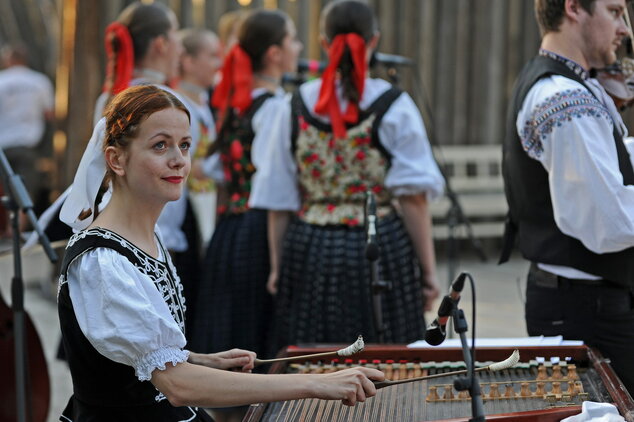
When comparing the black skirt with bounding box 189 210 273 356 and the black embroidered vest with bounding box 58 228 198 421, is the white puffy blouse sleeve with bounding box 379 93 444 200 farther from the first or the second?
the black embroidered vest with bounding box 58 228 198 421

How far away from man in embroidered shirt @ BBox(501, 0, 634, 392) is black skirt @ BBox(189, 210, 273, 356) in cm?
153

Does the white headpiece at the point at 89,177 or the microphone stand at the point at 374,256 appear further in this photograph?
the microphone stand at the point at 374,256

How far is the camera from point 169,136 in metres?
1.90

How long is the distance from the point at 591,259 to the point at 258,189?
1.54m

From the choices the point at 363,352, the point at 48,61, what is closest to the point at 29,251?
the point at 363,352

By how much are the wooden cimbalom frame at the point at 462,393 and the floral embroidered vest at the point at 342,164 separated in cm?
124

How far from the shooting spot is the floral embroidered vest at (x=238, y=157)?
4152mm

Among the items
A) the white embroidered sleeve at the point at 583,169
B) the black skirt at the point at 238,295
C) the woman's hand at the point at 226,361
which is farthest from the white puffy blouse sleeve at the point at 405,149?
the woman's hand at the point at 226,361

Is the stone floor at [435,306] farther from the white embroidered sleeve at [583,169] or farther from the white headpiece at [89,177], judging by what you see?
the white headpiece at [89,177]

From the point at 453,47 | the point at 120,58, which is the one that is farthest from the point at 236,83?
the point at 453,47

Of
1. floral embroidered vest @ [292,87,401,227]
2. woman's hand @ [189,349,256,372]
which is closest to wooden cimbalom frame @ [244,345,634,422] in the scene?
woman's hand @ [189,349,256,372]

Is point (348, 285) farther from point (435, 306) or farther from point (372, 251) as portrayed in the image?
point (435, 306)

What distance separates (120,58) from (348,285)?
1.33m

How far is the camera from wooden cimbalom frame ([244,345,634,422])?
1.93 meters
